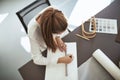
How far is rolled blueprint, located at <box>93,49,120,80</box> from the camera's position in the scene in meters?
1.29

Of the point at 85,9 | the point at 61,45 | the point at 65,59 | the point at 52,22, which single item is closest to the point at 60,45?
the point at 61,45

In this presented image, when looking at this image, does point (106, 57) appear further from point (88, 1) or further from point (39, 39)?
point (88, 1)

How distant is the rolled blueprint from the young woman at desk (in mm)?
184

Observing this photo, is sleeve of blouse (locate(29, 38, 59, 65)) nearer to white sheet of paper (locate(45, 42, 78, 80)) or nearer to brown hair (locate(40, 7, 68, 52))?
white sheet of paper (locate(45, 42, 78, 80))

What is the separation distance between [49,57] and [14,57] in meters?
1.07

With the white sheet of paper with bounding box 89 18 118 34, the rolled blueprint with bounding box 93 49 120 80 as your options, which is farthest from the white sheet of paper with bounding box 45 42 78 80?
the white sheet of paper with bounding box 89 18 118 34

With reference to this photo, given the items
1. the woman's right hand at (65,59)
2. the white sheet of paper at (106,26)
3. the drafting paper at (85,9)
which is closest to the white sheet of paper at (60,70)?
the woman's right hand at (65,59)

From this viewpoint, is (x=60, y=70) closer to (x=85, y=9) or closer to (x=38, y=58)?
(x=38, y=58)

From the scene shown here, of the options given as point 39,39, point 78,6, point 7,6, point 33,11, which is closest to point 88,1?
point 78,6

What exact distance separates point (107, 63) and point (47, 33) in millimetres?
426

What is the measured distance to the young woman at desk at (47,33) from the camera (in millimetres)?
1235

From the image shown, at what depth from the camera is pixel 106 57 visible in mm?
1367

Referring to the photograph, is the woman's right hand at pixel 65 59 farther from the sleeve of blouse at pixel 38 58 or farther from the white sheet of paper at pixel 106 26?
the white sheet of paper at pixel 106 26

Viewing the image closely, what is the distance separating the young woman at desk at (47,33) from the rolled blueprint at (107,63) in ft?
0.60
